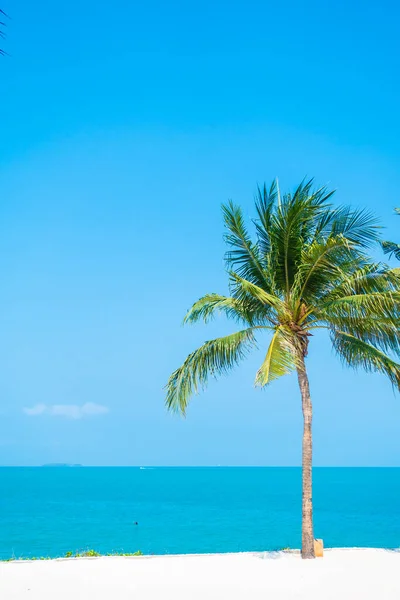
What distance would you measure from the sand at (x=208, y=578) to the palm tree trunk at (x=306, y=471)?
343 millimetres

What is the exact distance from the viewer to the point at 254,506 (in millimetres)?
58188

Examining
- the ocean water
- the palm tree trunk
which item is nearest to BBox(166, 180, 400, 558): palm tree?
the palm tree trunk

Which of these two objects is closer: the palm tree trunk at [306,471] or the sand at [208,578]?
the sand at [208,578]

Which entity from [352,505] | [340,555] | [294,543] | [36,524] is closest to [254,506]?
[352,505]

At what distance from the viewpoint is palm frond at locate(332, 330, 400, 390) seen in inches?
442

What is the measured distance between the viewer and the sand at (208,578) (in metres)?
8.80

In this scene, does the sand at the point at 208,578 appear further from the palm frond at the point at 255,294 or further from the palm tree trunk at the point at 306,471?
the palm frond at the point at 255,294

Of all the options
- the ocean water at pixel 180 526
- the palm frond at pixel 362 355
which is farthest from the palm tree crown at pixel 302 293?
the ocean water at pixel 180 526

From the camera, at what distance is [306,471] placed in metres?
11.5

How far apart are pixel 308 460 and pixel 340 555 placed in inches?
75.9

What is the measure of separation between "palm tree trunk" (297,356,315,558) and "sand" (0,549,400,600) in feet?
1.13

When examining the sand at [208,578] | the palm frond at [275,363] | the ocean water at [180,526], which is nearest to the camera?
the sand at [208,578]

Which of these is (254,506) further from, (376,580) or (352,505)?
(376,580)

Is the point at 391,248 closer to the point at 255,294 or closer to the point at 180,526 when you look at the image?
the point at 255,294
